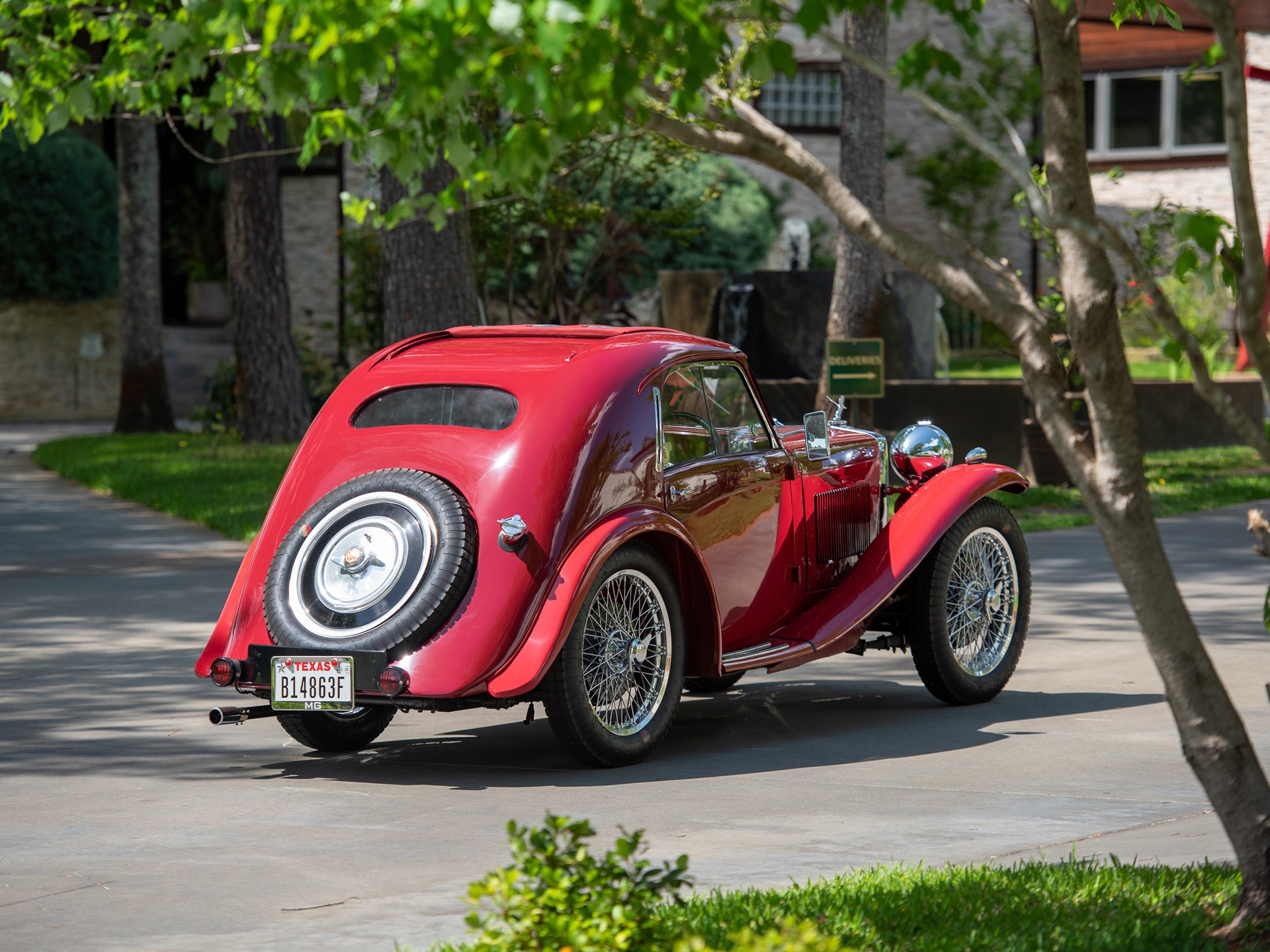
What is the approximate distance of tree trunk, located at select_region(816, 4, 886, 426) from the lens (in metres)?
17.8

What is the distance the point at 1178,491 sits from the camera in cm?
1775

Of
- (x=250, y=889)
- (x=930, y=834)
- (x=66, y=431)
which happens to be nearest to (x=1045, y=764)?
(x=930, y=834)

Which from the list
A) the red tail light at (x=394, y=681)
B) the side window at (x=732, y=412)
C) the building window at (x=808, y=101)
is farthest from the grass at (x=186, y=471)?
the building window at (x=808, y=101)

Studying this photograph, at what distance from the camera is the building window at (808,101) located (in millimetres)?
34625

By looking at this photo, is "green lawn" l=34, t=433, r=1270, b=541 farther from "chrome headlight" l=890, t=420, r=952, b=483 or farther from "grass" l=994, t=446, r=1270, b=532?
"chrome headlight" l=890, t=420, r=952, b=483

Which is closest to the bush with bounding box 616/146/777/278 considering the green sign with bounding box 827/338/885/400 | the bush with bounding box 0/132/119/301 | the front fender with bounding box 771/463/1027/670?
the bush with bounding box 0/132/119/301

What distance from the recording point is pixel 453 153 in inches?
208

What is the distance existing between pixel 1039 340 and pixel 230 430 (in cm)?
1943

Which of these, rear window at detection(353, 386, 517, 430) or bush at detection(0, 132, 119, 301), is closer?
rear window at detection(353, 386, 517, 430)

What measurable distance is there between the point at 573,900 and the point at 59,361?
28527 millimetres

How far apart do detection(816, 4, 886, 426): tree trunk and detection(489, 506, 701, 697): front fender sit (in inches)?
432

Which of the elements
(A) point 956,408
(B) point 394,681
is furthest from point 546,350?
(A) point 956,408

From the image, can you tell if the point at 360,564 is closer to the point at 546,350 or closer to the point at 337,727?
the point at 337,727

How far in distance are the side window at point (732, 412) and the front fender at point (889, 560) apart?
0.71 meters
